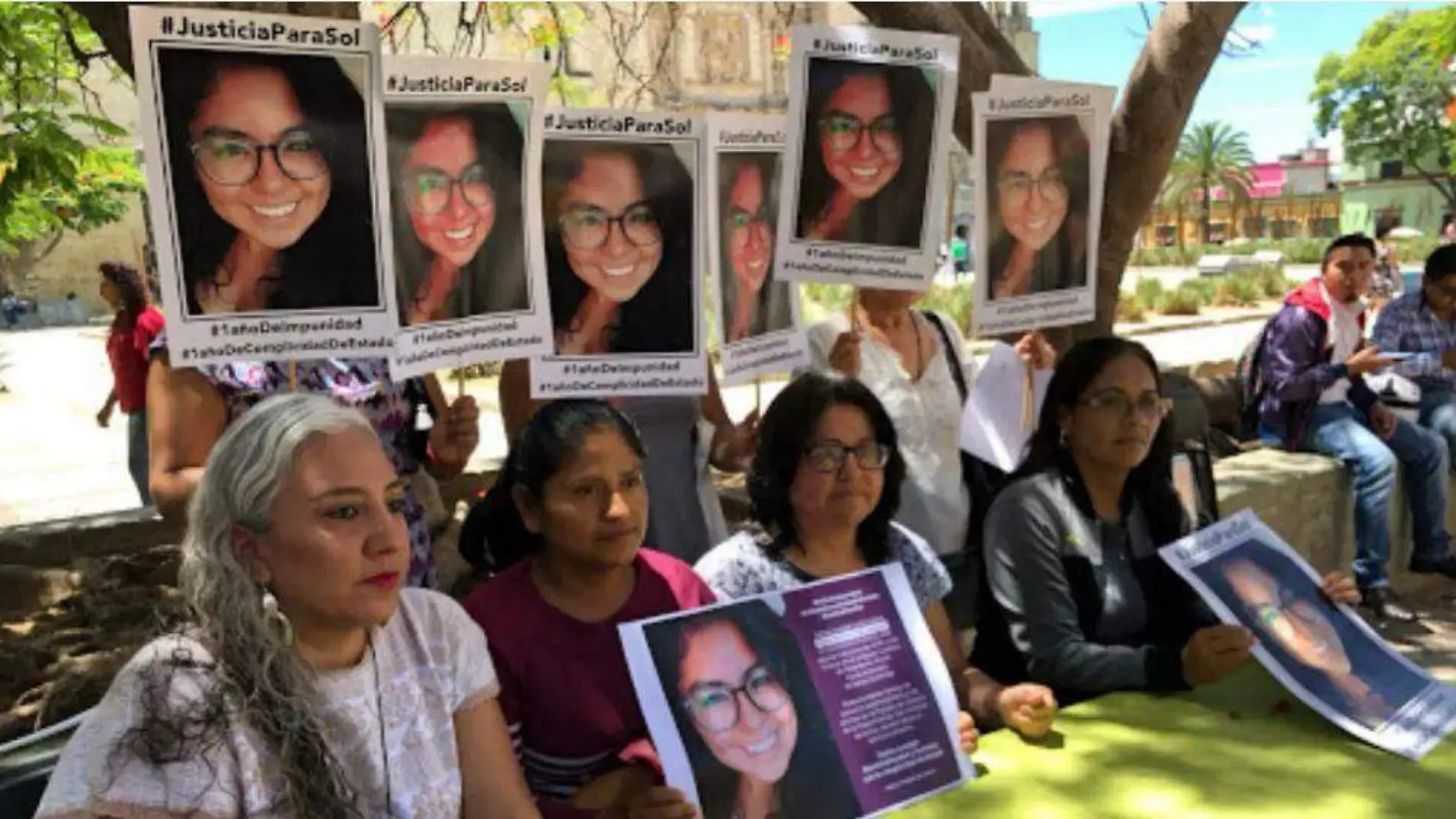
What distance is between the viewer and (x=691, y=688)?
1.64m

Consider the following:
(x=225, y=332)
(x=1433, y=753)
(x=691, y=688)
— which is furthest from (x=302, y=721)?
(x=1433, y=753)

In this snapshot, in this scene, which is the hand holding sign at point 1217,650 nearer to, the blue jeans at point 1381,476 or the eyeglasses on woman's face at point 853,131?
the eyeglasses on woman's face at point 853,131

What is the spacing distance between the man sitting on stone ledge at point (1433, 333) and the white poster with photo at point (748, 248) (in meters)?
3.94

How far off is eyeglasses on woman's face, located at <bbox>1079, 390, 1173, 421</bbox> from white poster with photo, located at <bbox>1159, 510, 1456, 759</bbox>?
0.80ft

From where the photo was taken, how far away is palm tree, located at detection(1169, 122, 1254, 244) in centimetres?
5719

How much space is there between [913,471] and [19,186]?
3677 millimetres

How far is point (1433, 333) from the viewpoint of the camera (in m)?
5.45

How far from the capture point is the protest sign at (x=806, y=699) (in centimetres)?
161

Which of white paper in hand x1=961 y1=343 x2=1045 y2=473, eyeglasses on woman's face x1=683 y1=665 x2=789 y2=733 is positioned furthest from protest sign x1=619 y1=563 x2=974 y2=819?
white paper in hand x1=961 y1=343 x2=1045 y2=473

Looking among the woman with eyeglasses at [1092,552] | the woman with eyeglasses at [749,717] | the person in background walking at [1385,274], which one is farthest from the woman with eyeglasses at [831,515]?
the person in background walking at [1385,274]

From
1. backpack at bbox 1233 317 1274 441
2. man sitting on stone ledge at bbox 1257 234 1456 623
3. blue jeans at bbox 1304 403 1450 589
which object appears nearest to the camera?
man sitting on stone ledge at bbox 1257 234 1456 623

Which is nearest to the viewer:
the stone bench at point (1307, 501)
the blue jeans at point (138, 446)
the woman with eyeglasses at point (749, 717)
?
the woman with eyeglasses at point (749, 717)

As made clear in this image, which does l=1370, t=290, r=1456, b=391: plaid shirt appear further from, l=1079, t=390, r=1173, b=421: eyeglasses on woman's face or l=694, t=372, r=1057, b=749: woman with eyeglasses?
l=694, t=372, r=1057, b=749: woman with eyeglasses

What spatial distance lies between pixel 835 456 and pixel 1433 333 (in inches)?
178
